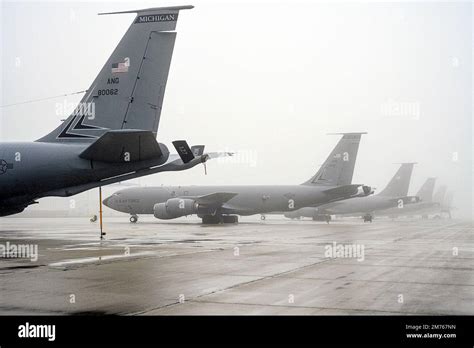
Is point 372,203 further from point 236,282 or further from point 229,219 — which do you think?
point 236,282

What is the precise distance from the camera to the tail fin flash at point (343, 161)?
51422 millimetres

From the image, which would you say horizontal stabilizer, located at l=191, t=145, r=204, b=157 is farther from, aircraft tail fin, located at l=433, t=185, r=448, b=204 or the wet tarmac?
aircraft tail fin, located at l=433, t=185, r=448, b=204

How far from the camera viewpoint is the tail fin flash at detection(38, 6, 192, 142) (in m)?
22.2

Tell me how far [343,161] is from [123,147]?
34.6 meters

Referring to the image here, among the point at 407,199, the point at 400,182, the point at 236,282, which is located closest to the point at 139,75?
the point at 236,282

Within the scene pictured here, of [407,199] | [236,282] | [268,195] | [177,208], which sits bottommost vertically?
[236,282]

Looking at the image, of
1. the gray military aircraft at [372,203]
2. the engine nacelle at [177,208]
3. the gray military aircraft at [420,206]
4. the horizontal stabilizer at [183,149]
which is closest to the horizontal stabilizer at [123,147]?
the horizontal stabilizer at [183,149]

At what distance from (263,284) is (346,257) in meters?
6.69

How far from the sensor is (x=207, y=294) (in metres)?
10.3

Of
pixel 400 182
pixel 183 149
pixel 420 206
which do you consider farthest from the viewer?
pixel 420 206

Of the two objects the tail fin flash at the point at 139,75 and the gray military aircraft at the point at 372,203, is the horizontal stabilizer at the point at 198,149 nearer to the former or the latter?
Answer: the tail fin flash at the point at 139,75

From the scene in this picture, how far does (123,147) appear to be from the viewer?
67.1 feet

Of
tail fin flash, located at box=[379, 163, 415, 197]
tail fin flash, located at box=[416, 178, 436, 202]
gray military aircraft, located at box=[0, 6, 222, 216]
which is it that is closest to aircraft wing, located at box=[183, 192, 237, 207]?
gray military aircraft, located at box=[0, 6, 222, 216]
